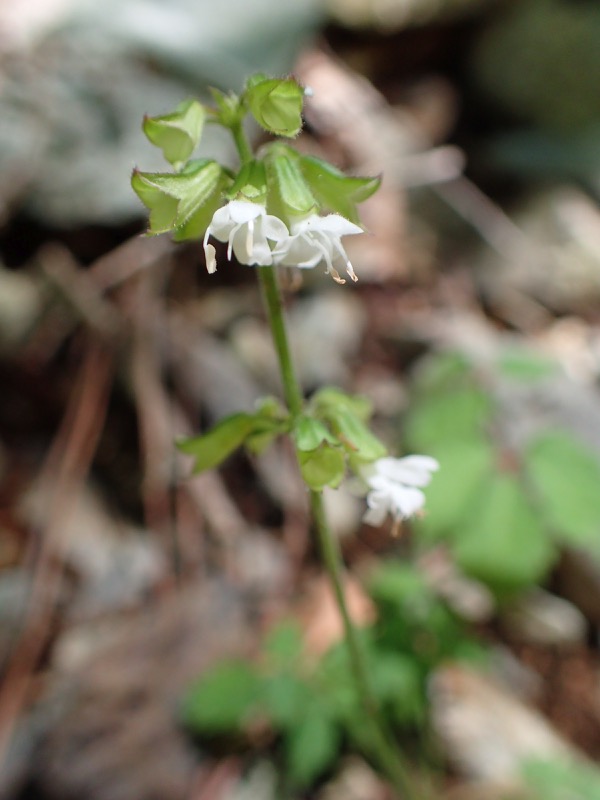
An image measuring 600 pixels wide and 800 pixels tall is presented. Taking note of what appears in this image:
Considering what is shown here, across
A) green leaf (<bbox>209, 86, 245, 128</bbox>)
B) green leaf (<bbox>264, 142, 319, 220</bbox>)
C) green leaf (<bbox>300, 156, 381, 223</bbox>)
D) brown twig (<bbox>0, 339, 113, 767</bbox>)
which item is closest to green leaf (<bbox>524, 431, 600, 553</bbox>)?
green leaf (<bbox>300, 156, 381, 223</bbox>)

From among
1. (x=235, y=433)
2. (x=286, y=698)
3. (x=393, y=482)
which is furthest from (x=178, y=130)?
(x=286, y=698)

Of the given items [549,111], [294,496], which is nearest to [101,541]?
[294,496]

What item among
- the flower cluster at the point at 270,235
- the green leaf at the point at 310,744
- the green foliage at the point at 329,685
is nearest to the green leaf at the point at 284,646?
the green foliage at the point at 329,685

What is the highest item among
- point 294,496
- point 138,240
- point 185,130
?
point 138,240

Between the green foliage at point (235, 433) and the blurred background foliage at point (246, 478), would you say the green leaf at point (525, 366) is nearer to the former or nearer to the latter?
the blurred background foliage at point (246, 478)

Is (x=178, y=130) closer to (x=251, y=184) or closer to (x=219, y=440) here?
(x=251, y=184)

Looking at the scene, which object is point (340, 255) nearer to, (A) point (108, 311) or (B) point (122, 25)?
(A) point (108, 311)
